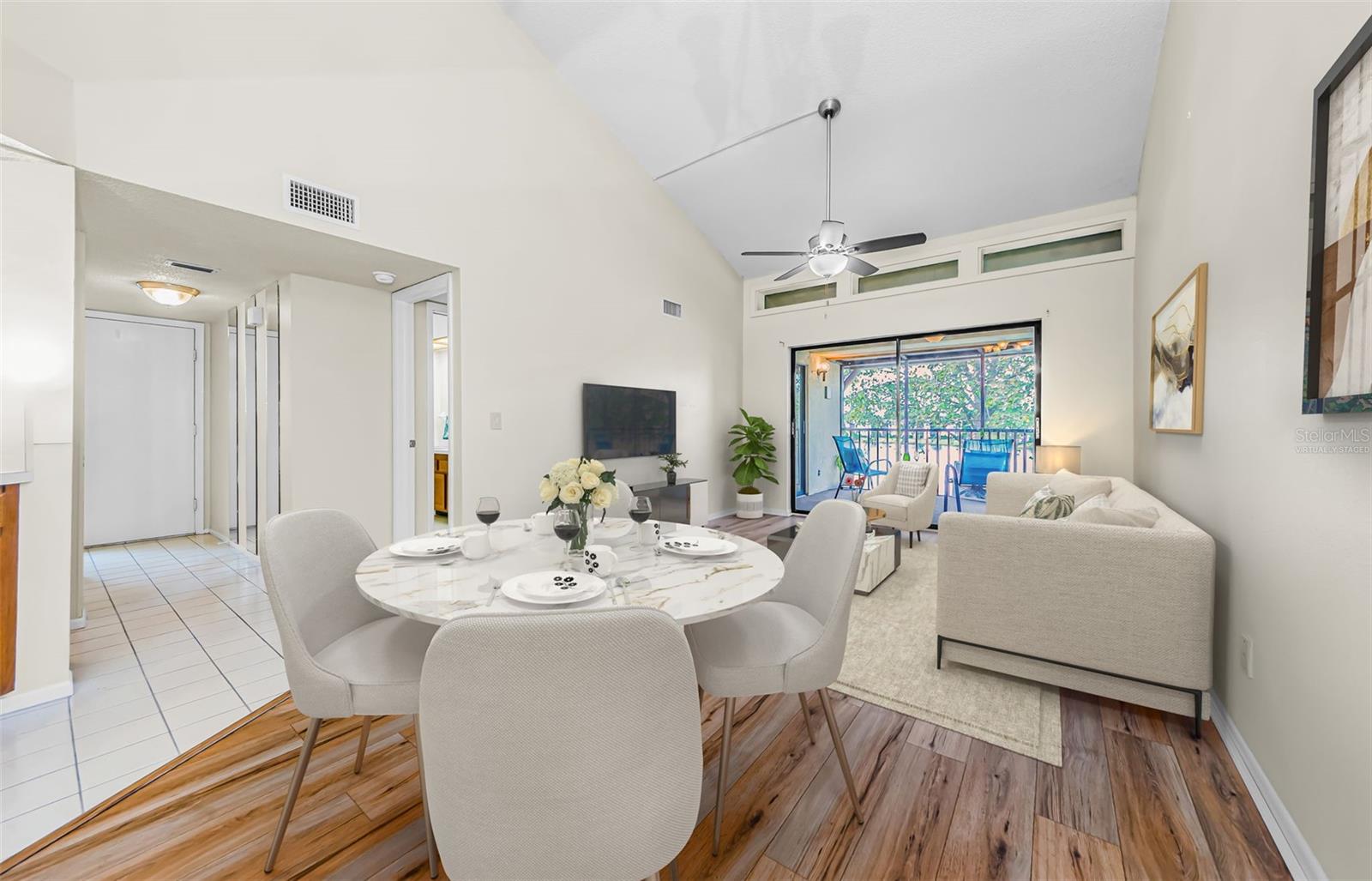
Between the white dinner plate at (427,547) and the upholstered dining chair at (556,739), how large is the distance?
0.93 meters

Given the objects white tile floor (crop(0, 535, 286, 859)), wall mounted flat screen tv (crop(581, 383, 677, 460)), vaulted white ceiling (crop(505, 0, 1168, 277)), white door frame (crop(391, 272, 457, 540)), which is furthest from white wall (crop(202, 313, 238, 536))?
vaulted white ceiling (crop(505, 0, 1168, 277))

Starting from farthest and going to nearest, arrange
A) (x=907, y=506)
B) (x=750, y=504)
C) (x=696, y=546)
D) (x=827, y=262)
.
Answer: (x=750, y=504), (x=907, y=506), (x=827, y=262), (x=696, y=546)

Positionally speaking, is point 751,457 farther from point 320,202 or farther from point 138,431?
point 138,431

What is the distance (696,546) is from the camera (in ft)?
5.56

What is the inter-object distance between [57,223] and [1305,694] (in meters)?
4.39

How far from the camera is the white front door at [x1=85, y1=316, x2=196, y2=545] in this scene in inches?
177

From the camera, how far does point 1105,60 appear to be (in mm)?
3334

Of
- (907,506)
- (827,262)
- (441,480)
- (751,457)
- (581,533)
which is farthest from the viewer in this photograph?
(751,457)

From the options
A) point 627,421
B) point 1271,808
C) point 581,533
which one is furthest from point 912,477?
point 581,533

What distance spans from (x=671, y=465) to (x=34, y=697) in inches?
165

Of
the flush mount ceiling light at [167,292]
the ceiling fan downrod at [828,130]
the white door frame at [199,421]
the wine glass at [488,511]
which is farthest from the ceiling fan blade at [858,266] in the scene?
the white door frame at [199,421]

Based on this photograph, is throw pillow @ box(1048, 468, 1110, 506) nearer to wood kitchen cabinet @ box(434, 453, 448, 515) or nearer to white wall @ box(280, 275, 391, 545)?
white wall @ box(280, 275, 391, 545)

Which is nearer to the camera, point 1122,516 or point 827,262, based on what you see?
point 1122,516

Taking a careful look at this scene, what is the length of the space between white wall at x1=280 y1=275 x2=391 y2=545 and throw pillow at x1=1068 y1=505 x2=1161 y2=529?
4.35 metres
